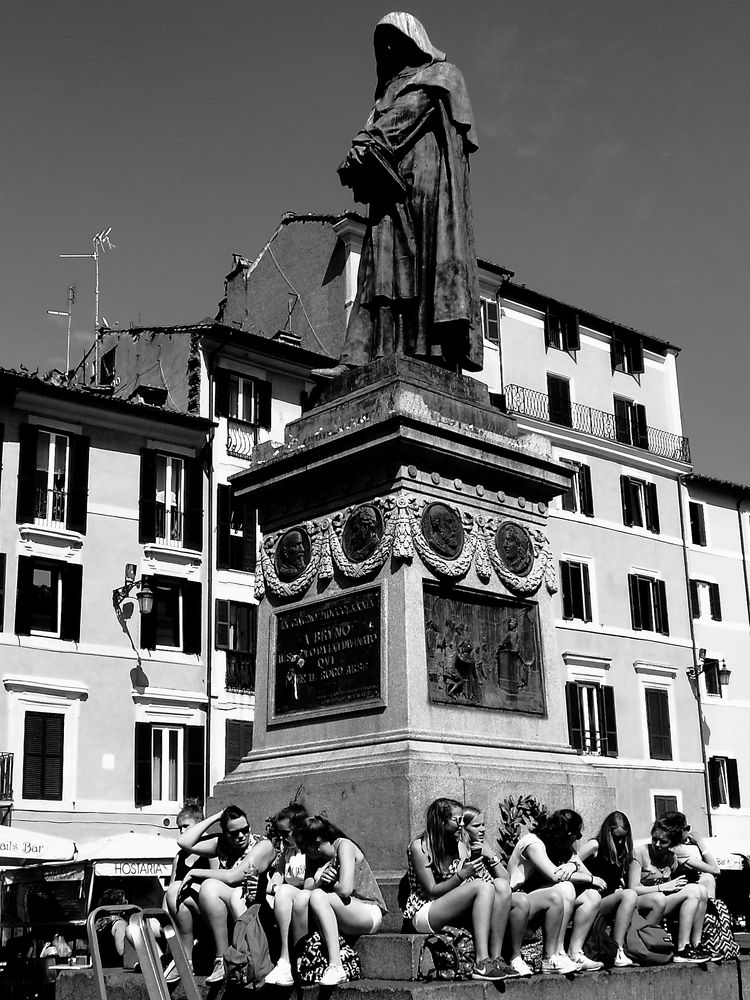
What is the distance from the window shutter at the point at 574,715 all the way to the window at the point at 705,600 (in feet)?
23.6

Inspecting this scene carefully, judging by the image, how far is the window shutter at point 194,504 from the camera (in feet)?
102

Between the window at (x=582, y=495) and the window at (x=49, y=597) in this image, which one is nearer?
the window at (x=49, y=597)

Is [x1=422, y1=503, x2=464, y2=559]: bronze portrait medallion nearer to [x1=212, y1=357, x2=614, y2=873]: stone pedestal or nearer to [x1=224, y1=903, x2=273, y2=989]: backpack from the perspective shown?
[x1=212, y1=357, x2=614, y2=873]: stone pedestal

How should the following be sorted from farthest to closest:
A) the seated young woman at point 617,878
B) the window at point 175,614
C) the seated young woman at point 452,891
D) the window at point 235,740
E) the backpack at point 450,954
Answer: the window at point 175,614 < the window at point 235,740 < the seated young woman at point 617,878 < the seated young woman at point 452,891 < the backpack at point 450,954

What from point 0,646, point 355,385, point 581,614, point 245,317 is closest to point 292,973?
point 355,385

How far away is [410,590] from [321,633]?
0.89 m

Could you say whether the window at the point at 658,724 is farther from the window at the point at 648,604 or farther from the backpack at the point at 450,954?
the backpack at the point at 450,954

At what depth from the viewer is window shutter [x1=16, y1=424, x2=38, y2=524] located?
2848cm

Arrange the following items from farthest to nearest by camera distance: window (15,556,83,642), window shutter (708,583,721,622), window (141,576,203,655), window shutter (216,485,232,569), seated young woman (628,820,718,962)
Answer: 1. window shutter (708,583,721,622)
2. window shutter (216,485,232,569)
3. window (141,576,203,655)
4. window (15,556,83,642)
5. seated young woman (628,820,718,962)

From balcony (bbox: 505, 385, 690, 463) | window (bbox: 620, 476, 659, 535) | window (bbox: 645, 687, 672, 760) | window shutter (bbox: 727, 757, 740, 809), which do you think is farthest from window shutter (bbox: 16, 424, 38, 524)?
window shutter (bbox: 727, 757, 740, 809)

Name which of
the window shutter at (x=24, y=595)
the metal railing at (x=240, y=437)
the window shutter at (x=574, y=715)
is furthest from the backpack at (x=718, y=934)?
the window shutter at (x=574, y=715)

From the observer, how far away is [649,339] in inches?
1704

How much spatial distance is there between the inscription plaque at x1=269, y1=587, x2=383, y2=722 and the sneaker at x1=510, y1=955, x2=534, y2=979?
2040 mm

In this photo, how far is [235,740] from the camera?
99.2 ft
